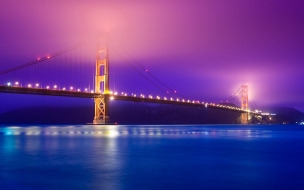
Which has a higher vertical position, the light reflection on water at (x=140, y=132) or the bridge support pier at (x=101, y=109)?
the bridge support pier at (x=101, y=109)

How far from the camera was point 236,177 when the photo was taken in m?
7.62

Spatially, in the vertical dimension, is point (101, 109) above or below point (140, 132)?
above

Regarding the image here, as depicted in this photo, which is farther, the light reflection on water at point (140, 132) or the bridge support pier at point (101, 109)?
the bridge support pier at point (101, 109)

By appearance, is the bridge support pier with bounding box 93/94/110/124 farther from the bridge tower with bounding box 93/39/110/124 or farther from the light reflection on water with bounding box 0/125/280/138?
the light reflection on water with bounding box 0/125/280/138

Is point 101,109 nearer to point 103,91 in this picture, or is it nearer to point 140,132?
point 103,91

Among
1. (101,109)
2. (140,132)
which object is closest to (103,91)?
(101,109)

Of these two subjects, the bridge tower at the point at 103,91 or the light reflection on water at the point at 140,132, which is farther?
the bridge tower at the point at 103,91

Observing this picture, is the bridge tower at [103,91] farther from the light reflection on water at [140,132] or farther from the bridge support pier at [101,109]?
the light reflection on water at [140,132]

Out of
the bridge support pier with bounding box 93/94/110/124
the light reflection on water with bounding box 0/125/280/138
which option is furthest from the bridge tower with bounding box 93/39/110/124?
the light reflection on water with bounding box 0/125/280/138

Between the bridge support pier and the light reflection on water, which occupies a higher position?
the bridge support pier

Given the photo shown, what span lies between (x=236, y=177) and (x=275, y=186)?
96cm

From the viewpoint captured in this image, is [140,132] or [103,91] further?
[103,91]

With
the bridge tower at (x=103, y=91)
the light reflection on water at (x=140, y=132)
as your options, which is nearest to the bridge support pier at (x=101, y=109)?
the bridge tower at (x=103, y=91)

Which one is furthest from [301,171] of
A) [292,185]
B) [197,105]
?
[197,105]
